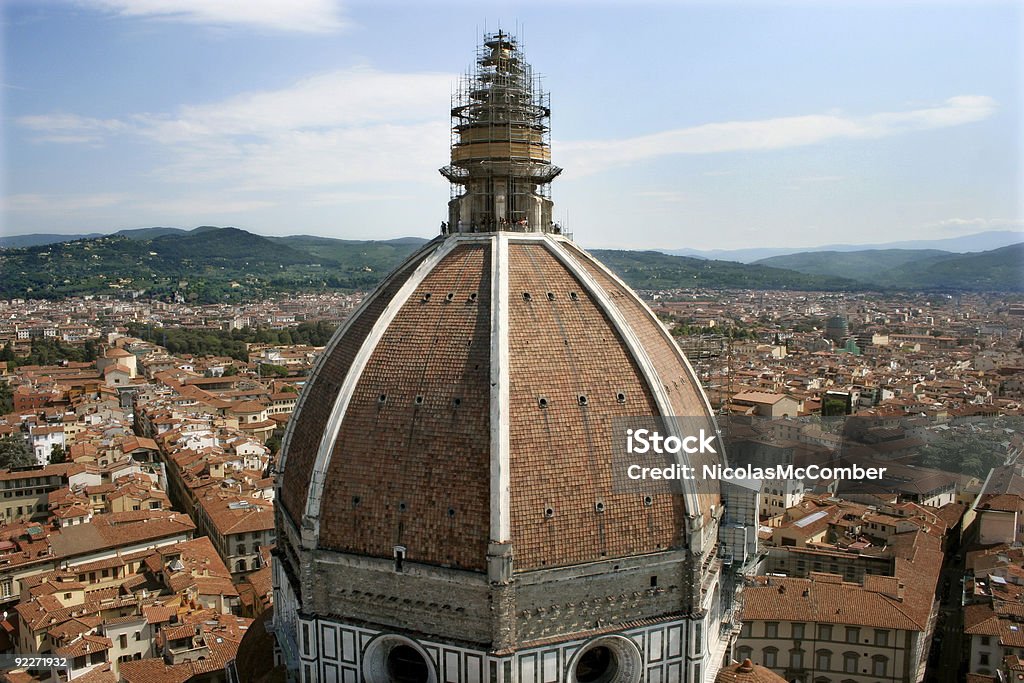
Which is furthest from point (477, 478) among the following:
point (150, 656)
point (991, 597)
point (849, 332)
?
point (849, 332)

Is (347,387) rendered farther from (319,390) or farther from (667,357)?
(667,357)


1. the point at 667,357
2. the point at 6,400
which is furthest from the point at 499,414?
→ the point at 6,400

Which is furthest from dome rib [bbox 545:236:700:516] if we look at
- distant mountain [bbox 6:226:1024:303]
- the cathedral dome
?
distant mountain [bbox 6:226:1024:303]

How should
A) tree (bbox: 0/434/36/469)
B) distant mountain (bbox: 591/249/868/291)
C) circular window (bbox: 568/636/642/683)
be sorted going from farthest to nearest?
distant mountain (bbox: 591/249/868/291)
tree (bbox: 0/434/36/469)
circular window (bbox: 568/636/642/683)

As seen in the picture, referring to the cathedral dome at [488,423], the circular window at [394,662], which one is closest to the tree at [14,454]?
Result: the cathedral dome at [488,423]

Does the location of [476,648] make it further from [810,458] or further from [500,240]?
[810,458]

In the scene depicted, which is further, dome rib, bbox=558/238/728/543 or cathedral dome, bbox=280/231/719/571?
dome rib, bbox=558/238/728/543

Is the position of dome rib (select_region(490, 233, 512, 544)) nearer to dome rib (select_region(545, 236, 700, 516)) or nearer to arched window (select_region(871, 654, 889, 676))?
dome rib (select_region(545, 236, 700, 516))
